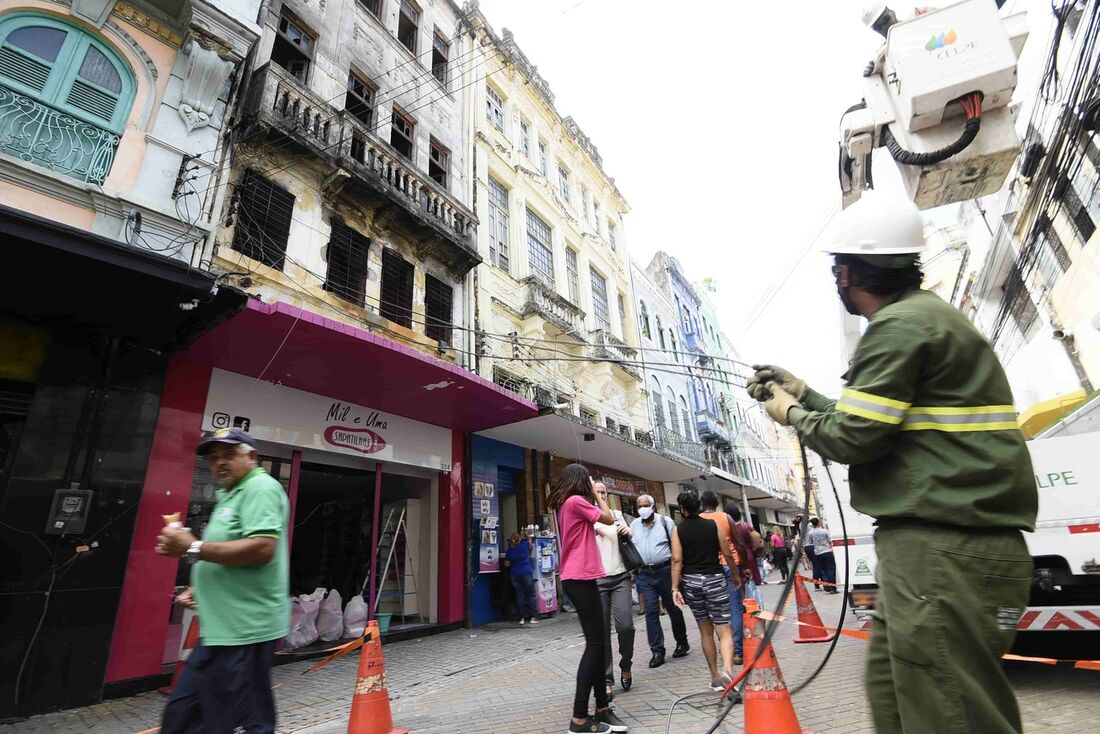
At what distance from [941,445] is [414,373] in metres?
7.61

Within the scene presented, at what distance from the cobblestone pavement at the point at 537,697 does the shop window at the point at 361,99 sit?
9800 mm

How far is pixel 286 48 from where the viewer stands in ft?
33.0

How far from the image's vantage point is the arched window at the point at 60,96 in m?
6.23

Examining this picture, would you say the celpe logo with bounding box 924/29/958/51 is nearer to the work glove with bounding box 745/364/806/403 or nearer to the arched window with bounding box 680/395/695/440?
the work glove with bounding box 745/364/806/403

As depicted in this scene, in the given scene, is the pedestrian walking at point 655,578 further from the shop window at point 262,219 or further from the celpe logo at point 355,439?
the shop window at point 262,219

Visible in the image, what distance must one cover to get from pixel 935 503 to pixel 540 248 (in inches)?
628

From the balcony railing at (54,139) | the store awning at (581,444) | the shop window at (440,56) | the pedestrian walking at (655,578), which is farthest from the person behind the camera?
the shop window at (440,56)

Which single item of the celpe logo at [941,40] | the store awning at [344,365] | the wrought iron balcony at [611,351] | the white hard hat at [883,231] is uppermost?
the wrought iron balcony at [611,351]

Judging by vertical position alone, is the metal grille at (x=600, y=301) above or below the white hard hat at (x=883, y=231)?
above

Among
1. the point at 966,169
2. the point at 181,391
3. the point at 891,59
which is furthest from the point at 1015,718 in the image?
the point at 181,391

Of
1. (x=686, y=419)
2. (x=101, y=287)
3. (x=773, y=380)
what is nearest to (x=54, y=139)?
(x=101, y=287)

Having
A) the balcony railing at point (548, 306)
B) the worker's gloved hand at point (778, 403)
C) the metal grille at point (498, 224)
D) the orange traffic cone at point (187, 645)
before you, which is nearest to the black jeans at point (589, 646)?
the worker's gloved hand at point (778, 403)

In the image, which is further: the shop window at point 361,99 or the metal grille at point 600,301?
the metal grille at point 600,301

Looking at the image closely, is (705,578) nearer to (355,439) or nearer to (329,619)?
(329,619)
